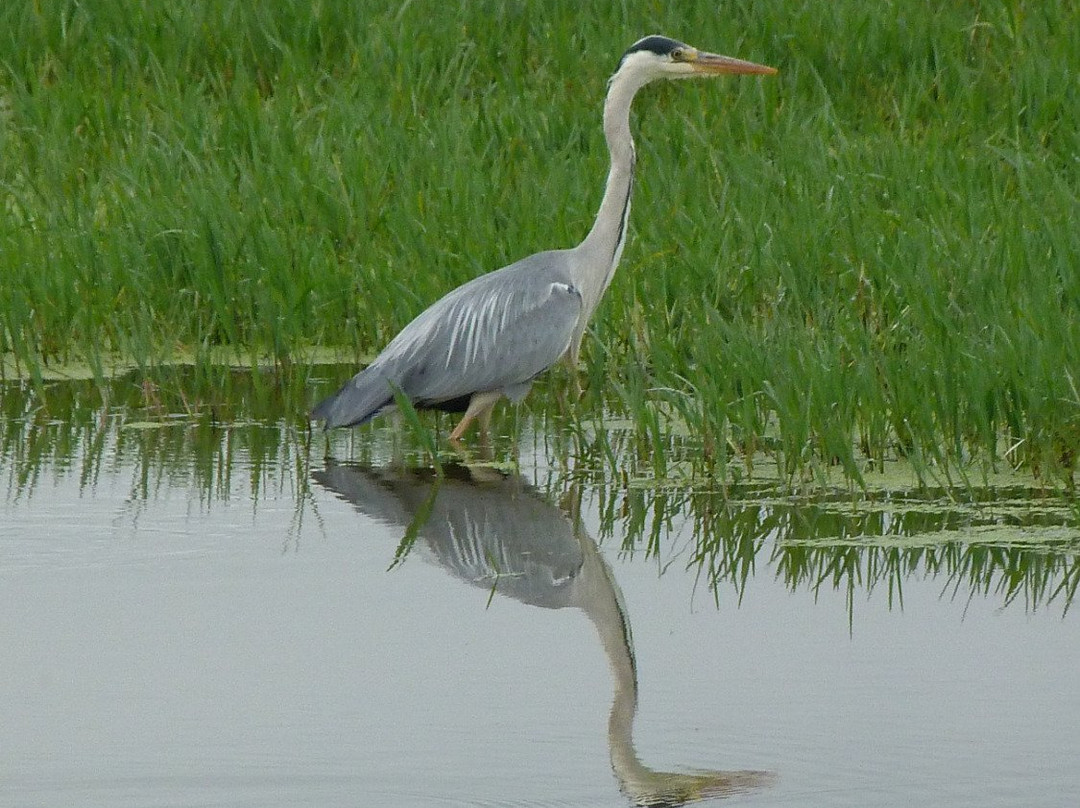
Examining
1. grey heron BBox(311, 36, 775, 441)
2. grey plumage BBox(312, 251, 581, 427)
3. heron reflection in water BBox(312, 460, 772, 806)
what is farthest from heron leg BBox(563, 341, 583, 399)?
heron reflection in water BBox(312, 460, 772, 806)

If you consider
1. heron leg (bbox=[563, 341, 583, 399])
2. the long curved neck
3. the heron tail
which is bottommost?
the heron tail

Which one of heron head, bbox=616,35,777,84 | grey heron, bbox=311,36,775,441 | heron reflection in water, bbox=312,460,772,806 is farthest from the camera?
heron head, bbox=616,35,777,84

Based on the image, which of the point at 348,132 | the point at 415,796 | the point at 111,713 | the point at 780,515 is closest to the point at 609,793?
the point at 415,796

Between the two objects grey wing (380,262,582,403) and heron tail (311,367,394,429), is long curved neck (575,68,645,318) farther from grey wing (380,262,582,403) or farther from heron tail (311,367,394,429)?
heron tail (311,367,394,429)

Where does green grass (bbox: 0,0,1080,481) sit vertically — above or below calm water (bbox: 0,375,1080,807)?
above

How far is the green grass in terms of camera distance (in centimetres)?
577

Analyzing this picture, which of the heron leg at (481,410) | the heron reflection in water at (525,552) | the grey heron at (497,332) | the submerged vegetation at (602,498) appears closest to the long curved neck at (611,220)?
the grey heron at (497,332)

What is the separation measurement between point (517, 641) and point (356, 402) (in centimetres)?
234

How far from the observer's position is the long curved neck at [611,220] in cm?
689

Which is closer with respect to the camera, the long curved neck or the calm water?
the calm water

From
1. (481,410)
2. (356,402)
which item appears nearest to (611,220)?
(481,410)

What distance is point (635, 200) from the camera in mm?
8328

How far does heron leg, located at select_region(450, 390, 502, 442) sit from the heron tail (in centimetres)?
28

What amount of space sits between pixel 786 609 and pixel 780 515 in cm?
86
